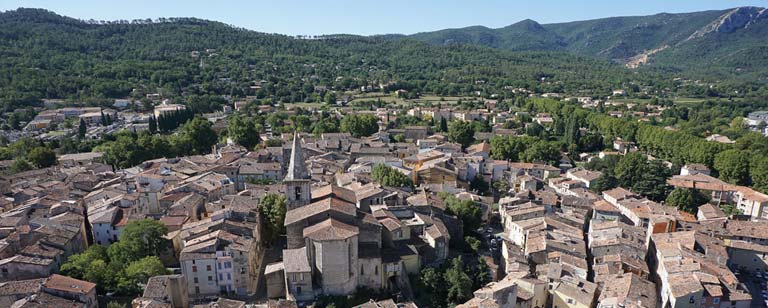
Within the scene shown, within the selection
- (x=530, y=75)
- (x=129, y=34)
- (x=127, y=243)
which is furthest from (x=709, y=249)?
(x=129, y=34)

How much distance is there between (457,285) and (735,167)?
51146 mm

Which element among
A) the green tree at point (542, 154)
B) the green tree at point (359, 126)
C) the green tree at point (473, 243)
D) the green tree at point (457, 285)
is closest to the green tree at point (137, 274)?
the green tree at point (457, 285)

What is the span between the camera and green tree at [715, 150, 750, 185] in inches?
2426

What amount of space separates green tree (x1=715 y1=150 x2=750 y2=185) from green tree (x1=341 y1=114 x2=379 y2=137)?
53.7 metres

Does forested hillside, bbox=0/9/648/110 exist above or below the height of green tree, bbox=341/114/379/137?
above

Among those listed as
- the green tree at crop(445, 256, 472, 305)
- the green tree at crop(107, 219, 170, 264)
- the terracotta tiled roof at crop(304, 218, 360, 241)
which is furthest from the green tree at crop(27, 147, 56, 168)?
the green tree at crop(445, 256, 472, 305)

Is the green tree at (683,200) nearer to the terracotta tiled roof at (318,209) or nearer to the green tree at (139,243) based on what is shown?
the terracotta tiled roof at (318,209)

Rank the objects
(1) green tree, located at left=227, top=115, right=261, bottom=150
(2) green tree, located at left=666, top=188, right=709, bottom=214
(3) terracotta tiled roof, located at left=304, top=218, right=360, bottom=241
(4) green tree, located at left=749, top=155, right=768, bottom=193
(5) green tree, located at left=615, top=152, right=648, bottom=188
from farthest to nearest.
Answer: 1. (1) green tree, located at left=227, top=115, right=261, bottom=150
2. (5) green tree, located at left=615, top=152, right=648, bottom=188
3. (4) green tree, located at left=749, top=155, right=768, bottom=193
4. (2) green tree, located at left=666, top=188, right=709, bottom=214
5. (3) terracotta tiled roof, located at left=304, top=218, right=360, bottom=241

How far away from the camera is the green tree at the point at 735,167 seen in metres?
61.6

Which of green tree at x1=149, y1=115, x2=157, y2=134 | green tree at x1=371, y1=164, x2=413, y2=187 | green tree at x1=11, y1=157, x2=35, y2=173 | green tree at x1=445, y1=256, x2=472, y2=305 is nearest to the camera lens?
green tree at x1=445, y1=256, x2=472, y2=305

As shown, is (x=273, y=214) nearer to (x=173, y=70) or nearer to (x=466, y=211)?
(x=466, y=211)

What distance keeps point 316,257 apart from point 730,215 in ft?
154

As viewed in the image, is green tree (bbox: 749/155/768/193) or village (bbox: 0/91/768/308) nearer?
village (bbox: 0/91/768/308)

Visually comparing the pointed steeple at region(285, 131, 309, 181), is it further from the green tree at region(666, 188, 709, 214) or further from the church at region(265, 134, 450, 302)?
the green tree at region(666, 188, 709, 214)
